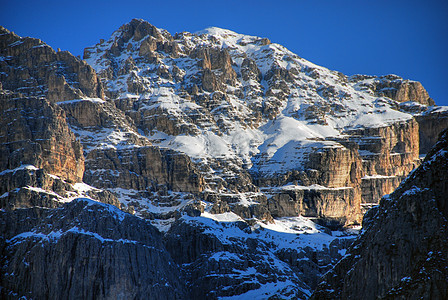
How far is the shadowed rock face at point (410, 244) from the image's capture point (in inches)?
4732

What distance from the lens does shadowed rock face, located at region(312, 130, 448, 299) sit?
394ft

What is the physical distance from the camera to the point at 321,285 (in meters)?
144

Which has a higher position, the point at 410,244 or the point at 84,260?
the point at 410,244

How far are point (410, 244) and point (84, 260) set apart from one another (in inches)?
3527

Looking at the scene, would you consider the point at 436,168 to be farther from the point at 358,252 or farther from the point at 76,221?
the point at 76,221

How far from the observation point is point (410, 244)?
12462 centimetres

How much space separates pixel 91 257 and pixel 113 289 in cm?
1042

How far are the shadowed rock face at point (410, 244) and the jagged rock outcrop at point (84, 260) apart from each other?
66454mm

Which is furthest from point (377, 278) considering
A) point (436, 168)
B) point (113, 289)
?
point (113, 289)

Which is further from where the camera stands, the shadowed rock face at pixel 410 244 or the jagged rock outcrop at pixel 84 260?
the jagged rock outcrop at pixel 84 260

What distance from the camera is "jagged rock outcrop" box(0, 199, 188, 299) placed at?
176 m

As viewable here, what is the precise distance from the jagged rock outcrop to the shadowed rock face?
66454mm

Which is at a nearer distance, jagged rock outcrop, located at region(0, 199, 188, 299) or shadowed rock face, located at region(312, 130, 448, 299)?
shadowed rock face, located at region(312, 130, 448, 299)

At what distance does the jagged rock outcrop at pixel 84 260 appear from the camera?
176 metres
